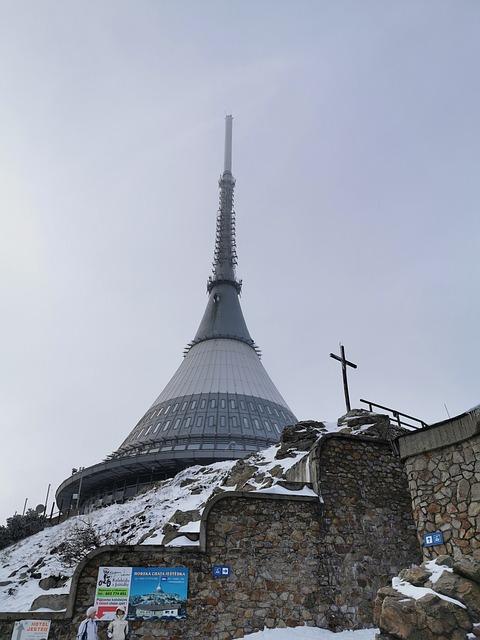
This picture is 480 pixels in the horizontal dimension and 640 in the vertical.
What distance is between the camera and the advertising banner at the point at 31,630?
363 inches

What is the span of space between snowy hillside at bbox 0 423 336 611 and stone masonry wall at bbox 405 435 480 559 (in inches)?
125

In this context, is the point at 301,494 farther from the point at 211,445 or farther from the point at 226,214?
the point at 226,214

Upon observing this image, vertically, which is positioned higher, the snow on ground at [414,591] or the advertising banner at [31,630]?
the snow on ground at [414,591]

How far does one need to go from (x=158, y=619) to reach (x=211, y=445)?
26.0m

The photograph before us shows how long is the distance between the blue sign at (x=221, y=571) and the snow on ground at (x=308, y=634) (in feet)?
3.91

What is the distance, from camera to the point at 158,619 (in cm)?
985

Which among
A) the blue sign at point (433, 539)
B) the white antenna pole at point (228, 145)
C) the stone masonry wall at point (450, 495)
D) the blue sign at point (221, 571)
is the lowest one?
the blue sign at point (221, 571)

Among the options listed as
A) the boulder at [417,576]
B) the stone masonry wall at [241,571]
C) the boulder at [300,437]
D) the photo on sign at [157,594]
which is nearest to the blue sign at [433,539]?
the boulder at [417,576]

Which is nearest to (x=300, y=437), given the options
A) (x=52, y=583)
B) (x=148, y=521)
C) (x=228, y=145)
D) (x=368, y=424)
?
(x=368, y=424)

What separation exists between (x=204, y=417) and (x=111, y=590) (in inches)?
1211

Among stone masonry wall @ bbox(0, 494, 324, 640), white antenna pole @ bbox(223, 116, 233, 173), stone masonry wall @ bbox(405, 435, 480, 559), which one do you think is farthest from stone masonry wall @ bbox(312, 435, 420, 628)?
white antenna pole @ bbox(223, 116, 233, 173)

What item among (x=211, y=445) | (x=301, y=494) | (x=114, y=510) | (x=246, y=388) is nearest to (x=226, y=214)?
(x=246, y=388)

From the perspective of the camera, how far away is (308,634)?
1018 cm

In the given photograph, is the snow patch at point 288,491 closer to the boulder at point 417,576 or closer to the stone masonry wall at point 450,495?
the stone masonry wall at point 450,495
